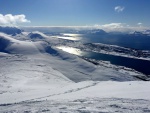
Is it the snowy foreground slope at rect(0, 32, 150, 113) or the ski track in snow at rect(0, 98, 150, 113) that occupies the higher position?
the ski track in snow at rect(0, 98, 150, 113)

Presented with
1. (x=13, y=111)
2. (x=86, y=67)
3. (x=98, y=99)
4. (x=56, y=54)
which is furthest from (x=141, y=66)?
(x=13, y=111)

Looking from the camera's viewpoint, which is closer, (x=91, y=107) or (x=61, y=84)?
(x=91, y=107)

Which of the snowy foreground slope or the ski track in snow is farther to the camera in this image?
the snowy foreground slope

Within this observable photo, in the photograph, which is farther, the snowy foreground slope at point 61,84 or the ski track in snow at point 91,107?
the snowy foreground slope at point 61,84

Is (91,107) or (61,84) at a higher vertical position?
(91,107)

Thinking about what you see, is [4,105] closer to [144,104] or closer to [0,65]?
[144,104]

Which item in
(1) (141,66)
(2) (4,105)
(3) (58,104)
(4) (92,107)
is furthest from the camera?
(1) (141,66)

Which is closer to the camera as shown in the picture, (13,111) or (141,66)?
(13,111)

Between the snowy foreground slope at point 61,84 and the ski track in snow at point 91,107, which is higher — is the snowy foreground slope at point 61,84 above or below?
below
